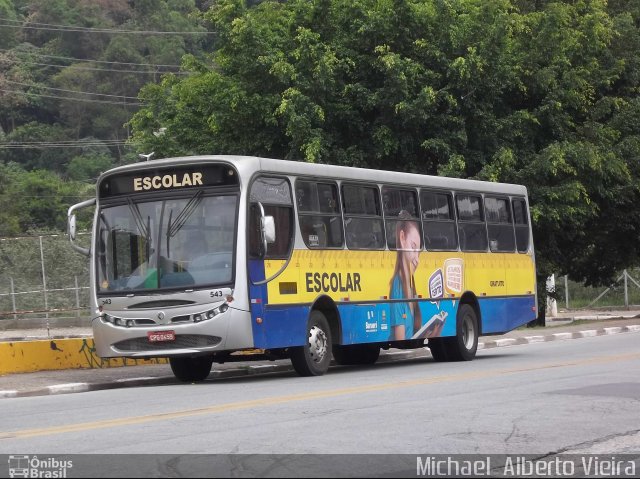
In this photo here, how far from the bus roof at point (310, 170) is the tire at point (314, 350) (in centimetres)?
217

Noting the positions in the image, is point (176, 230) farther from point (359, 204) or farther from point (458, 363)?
point (458, 363)

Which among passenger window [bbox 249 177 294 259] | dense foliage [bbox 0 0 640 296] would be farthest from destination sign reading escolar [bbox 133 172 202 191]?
dense foliage [bbox 0 0 640 296]

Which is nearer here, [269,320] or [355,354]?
[269,320]

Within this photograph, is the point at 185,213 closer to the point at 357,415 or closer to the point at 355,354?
the point at 357,415

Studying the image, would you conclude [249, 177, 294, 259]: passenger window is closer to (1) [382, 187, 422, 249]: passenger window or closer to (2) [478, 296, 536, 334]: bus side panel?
(1) [382, 187, 422, 249]: passenger window

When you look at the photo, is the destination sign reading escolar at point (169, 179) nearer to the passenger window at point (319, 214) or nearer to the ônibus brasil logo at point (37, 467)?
the passenger window at point (319, 214)

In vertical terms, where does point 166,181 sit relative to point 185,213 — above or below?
above

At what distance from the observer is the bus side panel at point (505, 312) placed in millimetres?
23625

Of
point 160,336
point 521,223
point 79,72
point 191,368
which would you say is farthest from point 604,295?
point 79,72

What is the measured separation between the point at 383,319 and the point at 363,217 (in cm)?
170

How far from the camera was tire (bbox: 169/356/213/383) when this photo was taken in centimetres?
1900

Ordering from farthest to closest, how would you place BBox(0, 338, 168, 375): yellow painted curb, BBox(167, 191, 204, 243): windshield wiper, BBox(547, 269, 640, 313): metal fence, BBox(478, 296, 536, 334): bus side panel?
BBox(547, 269, 640, 313): metal fence
BBox(478, 296, 536, 334): bus side panel
BBox(0, 338, 168, 375): yellow painted curb
BBox(167, 191, 204, 243): windshield wiper

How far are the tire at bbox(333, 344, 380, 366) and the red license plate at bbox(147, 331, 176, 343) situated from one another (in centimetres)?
569

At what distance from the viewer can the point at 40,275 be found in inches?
1430
